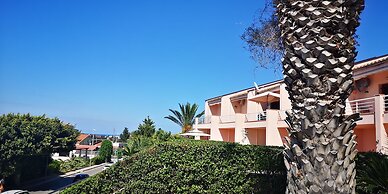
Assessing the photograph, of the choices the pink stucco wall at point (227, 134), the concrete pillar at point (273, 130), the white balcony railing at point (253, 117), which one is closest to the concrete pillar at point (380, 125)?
the concrete pillar at point (273, 130)

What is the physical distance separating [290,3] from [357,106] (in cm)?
1509

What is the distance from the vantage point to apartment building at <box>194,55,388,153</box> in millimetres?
14379

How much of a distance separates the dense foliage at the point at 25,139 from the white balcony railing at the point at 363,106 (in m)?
27.1

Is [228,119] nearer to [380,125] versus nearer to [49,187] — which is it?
[380,125]

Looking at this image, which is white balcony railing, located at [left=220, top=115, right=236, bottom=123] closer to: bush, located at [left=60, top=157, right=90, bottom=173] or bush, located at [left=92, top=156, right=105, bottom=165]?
bush, located at [left=60, top=157, right=90, bottom=173]

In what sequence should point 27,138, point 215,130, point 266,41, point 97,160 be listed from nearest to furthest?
point 266,41
point 27,138
point 215,130
point 97,160

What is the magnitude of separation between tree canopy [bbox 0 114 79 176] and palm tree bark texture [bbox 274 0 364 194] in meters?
28.0

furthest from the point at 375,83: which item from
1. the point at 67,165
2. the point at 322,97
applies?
the point at 67,165

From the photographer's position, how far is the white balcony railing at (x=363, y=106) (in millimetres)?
15180

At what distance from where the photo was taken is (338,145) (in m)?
3.34

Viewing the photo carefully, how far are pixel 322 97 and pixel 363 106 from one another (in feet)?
48.7

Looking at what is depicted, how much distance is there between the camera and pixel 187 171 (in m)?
9.43

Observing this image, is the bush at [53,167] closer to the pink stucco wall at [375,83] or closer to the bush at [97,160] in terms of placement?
the bush at [97,160]

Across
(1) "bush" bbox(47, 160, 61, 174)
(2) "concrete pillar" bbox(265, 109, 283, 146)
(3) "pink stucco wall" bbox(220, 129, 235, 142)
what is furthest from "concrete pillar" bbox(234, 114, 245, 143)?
(1) "bush" bbox(47, 160, 61, 174)
